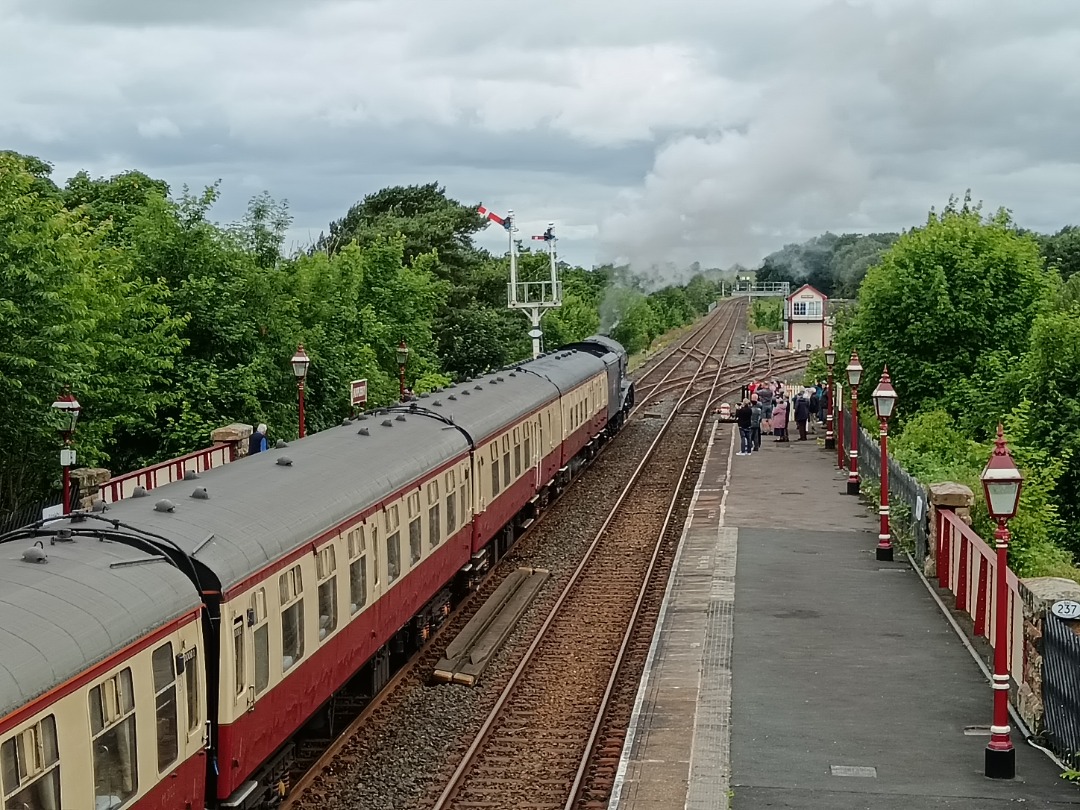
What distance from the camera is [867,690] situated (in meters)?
13.9

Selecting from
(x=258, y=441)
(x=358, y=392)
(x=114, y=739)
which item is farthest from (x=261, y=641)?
(x=258, y=441)

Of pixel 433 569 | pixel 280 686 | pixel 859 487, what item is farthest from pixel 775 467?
pixel 280 686

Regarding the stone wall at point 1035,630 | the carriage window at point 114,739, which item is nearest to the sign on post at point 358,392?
the stone wall at point 1035,630

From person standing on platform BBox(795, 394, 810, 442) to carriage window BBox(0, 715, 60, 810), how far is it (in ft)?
108

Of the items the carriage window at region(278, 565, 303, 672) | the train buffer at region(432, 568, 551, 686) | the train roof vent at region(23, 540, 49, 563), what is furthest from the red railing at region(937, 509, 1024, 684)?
the train roof vent at region(23, 540, 49, 563)

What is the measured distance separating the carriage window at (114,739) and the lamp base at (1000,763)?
23.5 ft

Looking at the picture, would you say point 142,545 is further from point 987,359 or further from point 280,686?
point 987,359

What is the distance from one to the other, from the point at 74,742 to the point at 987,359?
1082 inches

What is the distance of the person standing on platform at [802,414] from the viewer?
3831 centimetres

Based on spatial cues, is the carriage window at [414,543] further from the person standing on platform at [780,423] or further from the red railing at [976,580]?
the person standing on platform at [780,423]

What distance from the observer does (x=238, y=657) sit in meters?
9.55

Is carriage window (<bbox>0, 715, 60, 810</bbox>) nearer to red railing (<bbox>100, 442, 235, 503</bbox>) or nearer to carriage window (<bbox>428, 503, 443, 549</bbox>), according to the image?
carriage window (<bbox>428, 503, 443, 549</bbox>)

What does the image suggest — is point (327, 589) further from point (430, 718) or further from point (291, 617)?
point (430, 718)

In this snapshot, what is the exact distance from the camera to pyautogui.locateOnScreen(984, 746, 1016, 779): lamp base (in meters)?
11.1
